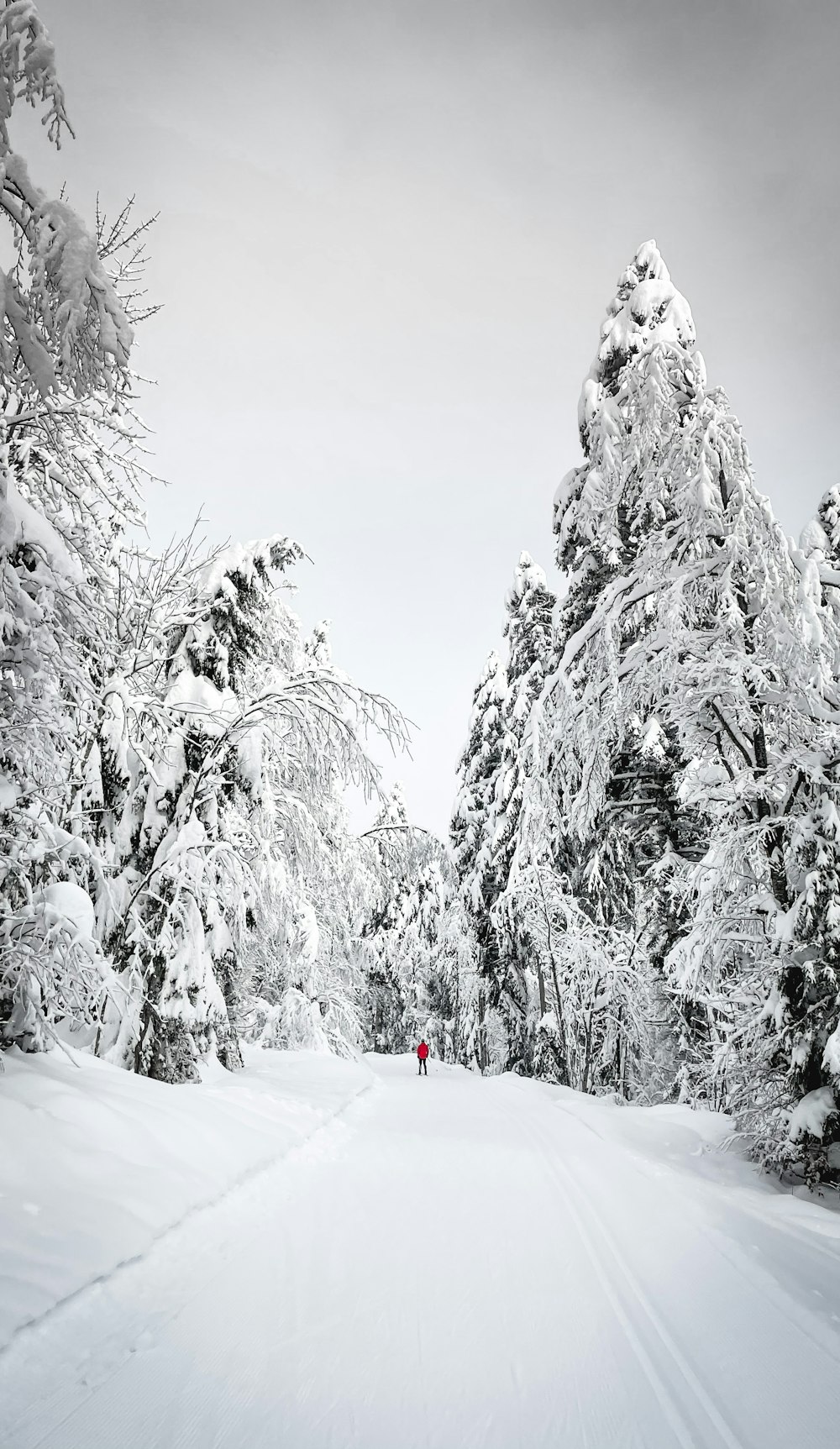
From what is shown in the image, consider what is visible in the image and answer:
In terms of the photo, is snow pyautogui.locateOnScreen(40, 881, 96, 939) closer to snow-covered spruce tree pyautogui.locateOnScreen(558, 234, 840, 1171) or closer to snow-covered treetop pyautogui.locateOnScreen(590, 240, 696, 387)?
snow-covered spruce tree pyautogui.locateOnScreen(558, 234, 840, 1171)

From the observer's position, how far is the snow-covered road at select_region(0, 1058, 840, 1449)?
96.8 inches

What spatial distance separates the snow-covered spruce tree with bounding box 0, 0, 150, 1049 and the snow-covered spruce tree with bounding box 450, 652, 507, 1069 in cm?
1655

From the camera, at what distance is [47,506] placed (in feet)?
18.4

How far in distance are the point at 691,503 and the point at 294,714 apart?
5166 mm

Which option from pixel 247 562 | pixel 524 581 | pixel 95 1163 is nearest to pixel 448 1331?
pixel 95 1163

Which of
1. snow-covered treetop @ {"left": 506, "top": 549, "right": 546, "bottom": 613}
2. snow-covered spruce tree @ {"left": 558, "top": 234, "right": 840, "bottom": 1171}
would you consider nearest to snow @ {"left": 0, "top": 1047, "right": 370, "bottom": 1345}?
snow-covered spruce tree @ {"left": 558, "top": 234, "right": 840, "bottom": 1171}

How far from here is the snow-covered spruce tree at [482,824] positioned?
70.4ft

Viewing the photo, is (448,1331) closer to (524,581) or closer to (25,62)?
(25,62)

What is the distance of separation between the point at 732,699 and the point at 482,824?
16121mm

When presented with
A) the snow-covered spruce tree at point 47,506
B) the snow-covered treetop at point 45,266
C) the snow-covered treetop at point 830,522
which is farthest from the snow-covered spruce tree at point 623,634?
the snow-covered treetop at point 45,266

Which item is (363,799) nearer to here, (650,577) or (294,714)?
(294,714)

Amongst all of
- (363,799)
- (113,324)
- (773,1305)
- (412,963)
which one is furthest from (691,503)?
(412,963)

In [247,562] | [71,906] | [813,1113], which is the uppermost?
[247,562]

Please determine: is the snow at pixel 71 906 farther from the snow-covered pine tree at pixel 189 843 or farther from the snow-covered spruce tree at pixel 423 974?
the snow-covered spruce tree at pixel 423 974
